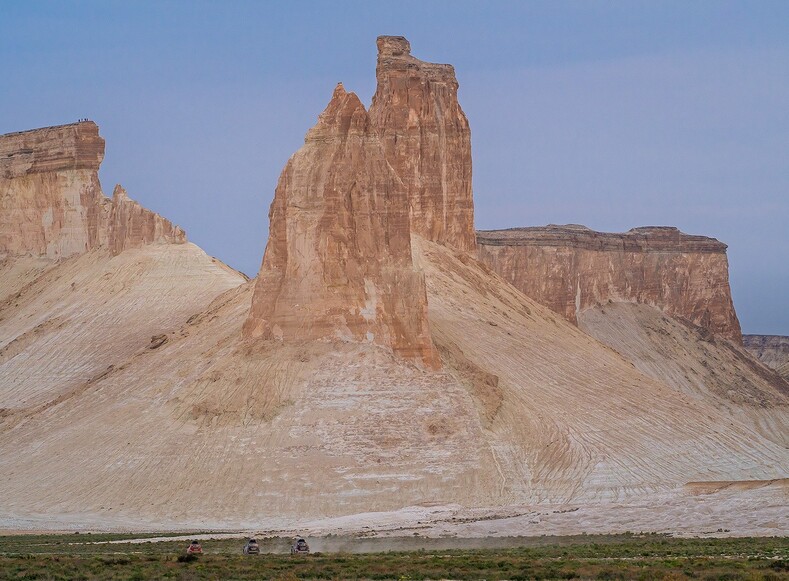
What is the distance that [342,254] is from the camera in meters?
83.8

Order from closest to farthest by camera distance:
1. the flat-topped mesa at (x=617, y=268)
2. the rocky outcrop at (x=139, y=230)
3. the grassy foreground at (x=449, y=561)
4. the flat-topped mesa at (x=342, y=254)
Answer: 1. the grassy foreground at (x=449, y=561)
2. the flat-topped mesa at (x=342, y=254)
3. the rocky outcrop at (x=139, y=230)
4. the flat-topped mesa at (x=617, y=268)

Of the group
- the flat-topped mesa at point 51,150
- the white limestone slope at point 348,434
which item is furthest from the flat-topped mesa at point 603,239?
the white limestone slope at point 348,434

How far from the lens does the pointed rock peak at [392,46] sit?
107062mm

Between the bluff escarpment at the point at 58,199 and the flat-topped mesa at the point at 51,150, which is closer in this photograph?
the bluff escarpment at the point at 58,199

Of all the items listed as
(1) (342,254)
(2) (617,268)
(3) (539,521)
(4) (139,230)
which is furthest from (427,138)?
(2) (617,268)

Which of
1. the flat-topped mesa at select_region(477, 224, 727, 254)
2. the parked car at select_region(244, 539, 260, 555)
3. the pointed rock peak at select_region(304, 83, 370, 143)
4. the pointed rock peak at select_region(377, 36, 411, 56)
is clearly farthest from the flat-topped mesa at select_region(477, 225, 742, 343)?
the parked car at select_region(244, 539, 260, 555)

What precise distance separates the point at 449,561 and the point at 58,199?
234ft

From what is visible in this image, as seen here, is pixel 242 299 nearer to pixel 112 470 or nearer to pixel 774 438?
pixel 112 470

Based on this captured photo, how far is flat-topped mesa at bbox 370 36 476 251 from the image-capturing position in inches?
4203

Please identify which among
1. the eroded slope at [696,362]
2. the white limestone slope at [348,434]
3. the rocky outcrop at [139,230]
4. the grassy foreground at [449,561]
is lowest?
the grassy foreground at [449,561]

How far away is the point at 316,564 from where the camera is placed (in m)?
54.7

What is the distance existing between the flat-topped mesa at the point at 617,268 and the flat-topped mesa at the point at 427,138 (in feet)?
93.5

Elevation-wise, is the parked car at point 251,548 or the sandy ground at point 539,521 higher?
the sandy ground at point 539,521

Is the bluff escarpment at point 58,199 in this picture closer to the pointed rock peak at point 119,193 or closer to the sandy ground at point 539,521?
the pointed rock peak at point 119,193
